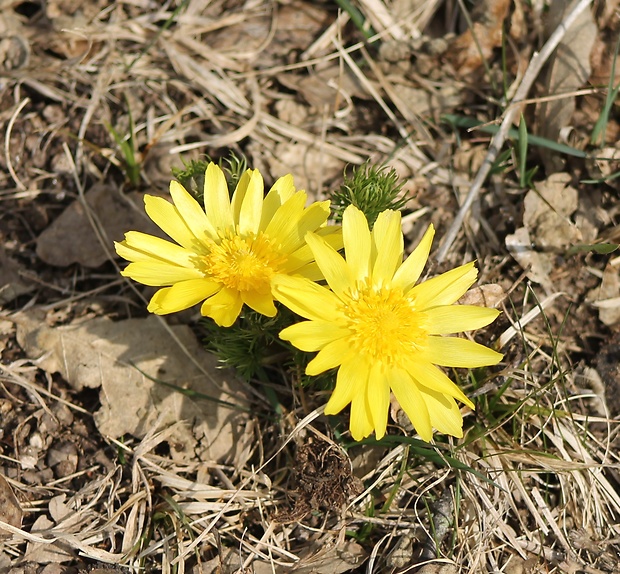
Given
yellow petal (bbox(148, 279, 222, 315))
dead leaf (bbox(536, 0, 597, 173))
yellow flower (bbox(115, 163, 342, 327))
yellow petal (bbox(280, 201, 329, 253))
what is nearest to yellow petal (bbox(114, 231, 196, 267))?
yellow flower (bbox(115, 163, 342, 327))

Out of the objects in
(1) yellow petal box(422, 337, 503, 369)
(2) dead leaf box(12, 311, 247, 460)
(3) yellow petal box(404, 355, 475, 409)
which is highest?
(1) yellow petal box(422, 337, 503, 369)

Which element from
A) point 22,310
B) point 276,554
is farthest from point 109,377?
point 276,554

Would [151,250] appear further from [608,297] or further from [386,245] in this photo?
[608,297]

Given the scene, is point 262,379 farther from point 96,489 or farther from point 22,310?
point 22,310

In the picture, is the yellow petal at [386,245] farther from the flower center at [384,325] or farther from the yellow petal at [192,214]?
the yellow petal at [192,214]

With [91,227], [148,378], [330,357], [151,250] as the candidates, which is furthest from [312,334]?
[91,227]

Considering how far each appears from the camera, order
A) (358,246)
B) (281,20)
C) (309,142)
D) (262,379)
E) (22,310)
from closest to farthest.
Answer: (358,246), (262,379), (22,310), (309,142), (281,20)

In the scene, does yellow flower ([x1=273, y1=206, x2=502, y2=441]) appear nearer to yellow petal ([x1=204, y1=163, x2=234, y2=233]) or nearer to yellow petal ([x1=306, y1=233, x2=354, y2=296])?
yellow petal ([x1=306, y1=233, x2=354, y2=296])
